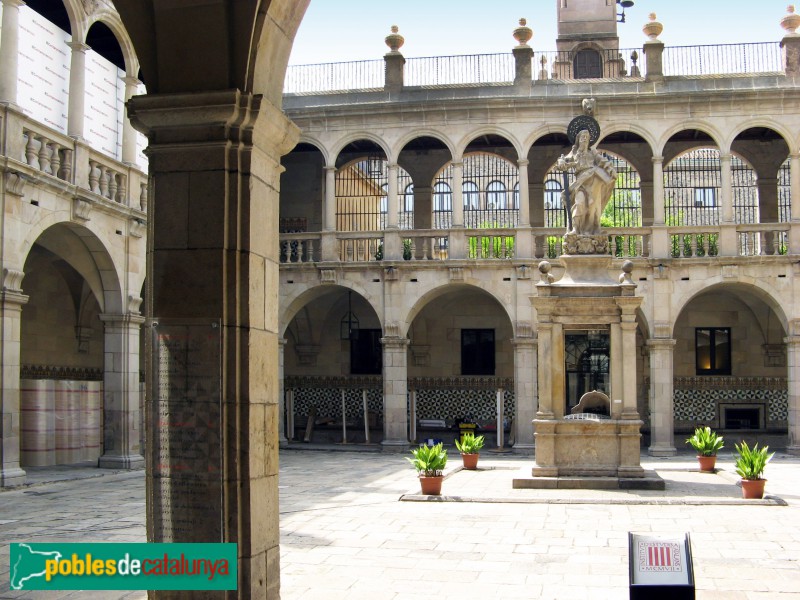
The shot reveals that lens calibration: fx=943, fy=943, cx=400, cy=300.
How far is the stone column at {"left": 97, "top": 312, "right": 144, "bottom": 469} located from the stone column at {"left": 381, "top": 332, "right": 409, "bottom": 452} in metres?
7.25

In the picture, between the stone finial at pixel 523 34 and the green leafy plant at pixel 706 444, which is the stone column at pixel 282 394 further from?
the green leafy plant at pixel 706 444

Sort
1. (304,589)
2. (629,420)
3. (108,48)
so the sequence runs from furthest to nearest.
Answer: (108,48)
(629,420)
(304,589)

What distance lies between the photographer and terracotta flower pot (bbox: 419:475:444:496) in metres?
13.7

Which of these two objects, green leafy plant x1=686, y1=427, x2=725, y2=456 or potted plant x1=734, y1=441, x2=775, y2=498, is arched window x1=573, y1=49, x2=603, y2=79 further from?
potted plant x1=734, y1=441, x2=775, y2=498

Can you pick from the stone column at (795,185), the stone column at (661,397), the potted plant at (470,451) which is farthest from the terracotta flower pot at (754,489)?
the stone column at (795,185)

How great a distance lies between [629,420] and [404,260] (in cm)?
1079

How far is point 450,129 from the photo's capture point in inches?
976

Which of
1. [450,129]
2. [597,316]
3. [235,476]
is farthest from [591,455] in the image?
[450,129]

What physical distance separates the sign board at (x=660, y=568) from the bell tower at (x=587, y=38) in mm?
25524

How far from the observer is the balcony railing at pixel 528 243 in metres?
23.5

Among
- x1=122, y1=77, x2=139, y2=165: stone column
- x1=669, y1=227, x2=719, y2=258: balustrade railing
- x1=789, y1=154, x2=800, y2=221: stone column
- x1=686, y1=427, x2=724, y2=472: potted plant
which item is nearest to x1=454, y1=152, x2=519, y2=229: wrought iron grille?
x1=669, y1=227, x2=719, y2=258: balustrade railing

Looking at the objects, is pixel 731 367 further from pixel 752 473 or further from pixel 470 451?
pixel 752 473

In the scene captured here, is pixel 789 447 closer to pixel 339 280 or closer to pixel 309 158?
pixel 339 280

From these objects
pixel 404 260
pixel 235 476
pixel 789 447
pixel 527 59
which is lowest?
pixel 789 447
